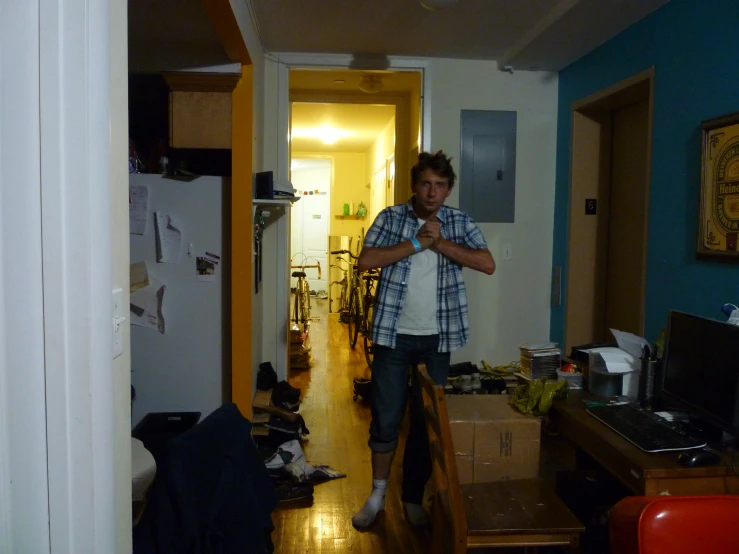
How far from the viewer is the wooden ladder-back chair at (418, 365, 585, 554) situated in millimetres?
1630

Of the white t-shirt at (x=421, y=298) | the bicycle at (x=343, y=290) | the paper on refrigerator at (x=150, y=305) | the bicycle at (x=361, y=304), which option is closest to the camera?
the white t-shirt at (x=421, y=298)

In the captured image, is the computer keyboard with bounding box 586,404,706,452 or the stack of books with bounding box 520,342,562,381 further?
the stack of books with bounding box 520,342,562,381

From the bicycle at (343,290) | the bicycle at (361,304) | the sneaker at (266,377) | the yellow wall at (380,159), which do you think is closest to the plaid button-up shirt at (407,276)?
the sneaker at (266,377)

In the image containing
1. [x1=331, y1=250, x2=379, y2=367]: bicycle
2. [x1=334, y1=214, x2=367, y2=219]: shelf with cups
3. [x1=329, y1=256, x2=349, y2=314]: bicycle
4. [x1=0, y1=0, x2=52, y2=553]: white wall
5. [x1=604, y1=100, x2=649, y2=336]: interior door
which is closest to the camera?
[x1=0, y1=0, x2=52, y2=553]: white wall

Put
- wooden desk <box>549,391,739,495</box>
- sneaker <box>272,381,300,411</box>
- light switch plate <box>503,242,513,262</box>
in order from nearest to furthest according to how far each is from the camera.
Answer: wooden desk <box>549,391,739,495</box>, sneaker <box>272,381,300,411</box>, light switch plate <box>503,242,513,262</box>

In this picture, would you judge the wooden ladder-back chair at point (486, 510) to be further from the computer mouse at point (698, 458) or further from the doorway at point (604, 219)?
the doorway at point (604, 219)

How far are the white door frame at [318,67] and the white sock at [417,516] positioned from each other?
2291 mm

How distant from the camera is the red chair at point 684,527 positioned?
1.07m

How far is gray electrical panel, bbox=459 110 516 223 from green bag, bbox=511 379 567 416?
1950mm

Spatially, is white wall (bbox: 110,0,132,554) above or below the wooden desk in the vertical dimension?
above

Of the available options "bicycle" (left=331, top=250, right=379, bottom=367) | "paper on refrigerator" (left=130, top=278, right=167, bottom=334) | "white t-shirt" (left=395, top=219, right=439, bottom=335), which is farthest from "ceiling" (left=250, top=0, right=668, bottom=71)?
"bicycle" (left=331, top=250, right=379, bottom=367)

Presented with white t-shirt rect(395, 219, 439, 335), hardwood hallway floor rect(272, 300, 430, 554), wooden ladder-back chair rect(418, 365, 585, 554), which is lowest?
hardwood hallway floor rect(272, 300, 430, 554)

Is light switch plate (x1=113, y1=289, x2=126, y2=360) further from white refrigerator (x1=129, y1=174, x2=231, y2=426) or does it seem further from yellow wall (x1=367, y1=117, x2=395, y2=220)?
yellow wall (x1=367, y1=117, x2=395, y2=220)

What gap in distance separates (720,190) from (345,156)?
24.7 feet
